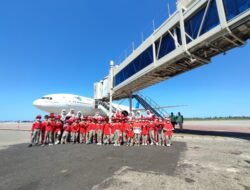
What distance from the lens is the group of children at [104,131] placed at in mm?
10953

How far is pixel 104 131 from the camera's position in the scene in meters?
11.5

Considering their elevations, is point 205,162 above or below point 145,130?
below

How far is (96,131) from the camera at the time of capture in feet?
38.6

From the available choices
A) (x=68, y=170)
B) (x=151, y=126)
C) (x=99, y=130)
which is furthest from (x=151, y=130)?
(x=68, y=170)

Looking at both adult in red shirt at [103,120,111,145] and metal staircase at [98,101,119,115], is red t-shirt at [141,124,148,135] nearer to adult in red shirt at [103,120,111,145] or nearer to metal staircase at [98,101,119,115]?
adult in red shirt at [103,120,111,145]

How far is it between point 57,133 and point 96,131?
2.71 m

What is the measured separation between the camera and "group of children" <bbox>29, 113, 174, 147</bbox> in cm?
1095

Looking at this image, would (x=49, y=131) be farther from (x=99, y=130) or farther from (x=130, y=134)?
(x=130, y=134)

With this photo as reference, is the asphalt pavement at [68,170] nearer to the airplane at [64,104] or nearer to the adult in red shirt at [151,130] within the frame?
the adult in red shirt at [151,130]

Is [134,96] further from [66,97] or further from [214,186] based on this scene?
[214,186]

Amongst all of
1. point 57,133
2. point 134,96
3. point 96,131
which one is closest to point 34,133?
point 57,133

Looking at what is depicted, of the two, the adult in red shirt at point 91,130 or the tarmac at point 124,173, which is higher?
the adult in red shirt at point 91,130

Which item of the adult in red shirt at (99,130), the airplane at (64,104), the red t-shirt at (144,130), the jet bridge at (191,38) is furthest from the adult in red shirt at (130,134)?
the airplane at (64,104)

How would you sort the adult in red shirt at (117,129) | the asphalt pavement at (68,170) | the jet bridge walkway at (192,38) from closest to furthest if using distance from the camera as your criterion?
the asphalt pavement at (68,170) < the jet bridge walkway at (192,38) < the adult in red shirt at (117,129)
